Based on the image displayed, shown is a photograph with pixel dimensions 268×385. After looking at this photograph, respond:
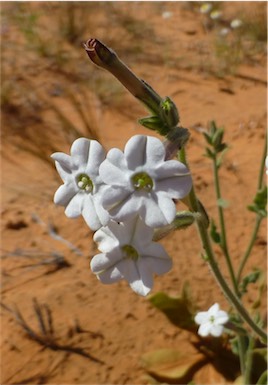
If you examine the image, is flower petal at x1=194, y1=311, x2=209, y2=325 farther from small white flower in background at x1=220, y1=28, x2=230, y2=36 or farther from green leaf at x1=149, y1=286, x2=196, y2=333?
small white flower in background at x1=220, y1=28, x2=230, y2=36

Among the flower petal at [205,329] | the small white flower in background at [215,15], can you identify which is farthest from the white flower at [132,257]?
the small white flower in background at [215,15]

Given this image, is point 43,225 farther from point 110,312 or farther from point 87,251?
point 110,312

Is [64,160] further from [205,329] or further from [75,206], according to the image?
[205,329]

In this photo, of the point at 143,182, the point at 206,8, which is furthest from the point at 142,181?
the point at 206,8

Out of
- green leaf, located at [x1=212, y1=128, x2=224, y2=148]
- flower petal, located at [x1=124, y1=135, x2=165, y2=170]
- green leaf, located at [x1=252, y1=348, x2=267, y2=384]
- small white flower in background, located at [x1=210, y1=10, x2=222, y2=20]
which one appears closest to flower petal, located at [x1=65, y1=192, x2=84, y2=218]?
flower petal, located at [x1=124, y1=135, x2=165, y2=170]

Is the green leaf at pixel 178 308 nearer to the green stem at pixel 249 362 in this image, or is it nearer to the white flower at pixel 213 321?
the white flower at pixel 213 321

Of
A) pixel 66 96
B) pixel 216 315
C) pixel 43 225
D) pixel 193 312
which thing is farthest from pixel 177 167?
pixel 66 96

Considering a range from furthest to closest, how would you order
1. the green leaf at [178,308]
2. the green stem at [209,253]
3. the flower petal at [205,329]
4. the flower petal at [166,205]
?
the green leaf at [178,308] < the flower petal at [205,329] < the green stem at [209,253] < the flower petal at [166,205]
